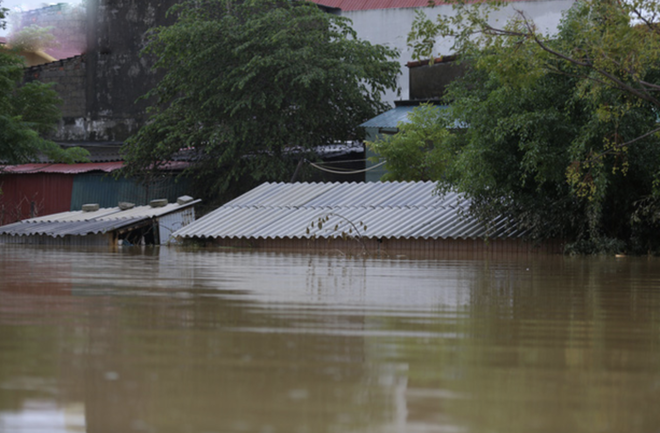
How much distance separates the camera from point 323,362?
322 centimetres

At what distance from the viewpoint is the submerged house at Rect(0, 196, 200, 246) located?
23.1 metres

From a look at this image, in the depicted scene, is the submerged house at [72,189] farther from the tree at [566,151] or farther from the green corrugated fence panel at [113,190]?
the tree at [566,151]

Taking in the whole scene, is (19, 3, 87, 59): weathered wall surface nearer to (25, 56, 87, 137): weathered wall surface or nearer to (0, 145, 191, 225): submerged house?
(25, 56, 87, 137): weathered wall surface

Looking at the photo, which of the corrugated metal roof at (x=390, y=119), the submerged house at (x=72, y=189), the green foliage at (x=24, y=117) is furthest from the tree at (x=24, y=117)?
the corrugated metal roof at (x=390, y=119)

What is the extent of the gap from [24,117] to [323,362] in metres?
32.2

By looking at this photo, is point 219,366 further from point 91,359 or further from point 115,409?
point 115,409

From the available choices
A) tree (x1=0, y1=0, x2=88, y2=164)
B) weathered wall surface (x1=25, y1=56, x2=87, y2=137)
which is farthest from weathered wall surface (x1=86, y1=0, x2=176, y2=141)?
tree (x1=0, y1=0, x2=88, y2=164)

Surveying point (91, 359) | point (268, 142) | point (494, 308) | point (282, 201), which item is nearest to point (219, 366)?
point (91, 359)

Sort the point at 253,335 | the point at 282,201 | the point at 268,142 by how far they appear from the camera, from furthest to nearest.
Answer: the point at 268,142 < the point at 282,201 < the point at 253,335

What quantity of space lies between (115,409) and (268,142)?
82.3 ft

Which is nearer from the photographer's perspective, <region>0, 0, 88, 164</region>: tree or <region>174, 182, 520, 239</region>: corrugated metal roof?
<region>174, 182, 520, 239</region>: corrugated metal roof

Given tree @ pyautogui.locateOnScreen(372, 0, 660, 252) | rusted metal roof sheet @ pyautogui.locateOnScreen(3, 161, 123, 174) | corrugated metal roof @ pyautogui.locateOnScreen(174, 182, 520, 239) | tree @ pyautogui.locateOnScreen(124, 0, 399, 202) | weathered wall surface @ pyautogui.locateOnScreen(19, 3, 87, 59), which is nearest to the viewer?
tree @ pyautogui.locateOnScreen(372, 0, 660, 252)

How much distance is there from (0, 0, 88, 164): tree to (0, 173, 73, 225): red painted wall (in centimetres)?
90

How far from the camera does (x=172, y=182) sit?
30188 mm
